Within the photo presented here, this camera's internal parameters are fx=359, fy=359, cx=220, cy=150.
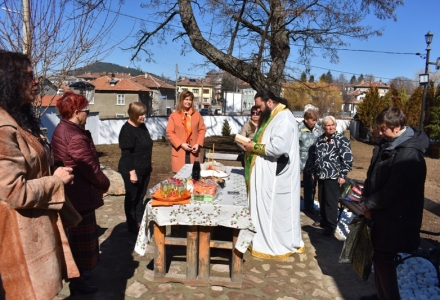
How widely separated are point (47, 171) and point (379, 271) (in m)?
2.64

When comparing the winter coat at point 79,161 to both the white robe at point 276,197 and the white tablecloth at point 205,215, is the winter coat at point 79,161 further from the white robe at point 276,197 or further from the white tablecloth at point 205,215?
the white robe at point 276,197

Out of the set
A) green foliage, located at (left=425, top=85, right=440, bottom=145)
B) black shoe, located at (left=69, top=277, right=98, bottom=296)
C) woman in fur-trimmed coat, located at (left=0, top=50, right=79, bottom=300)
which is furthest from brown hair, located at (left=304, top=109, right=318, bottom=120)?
green foliage, located at (left=425, top=85, right=440, bottom=145)

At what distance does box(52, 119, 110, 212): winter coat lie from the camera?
9.49ft

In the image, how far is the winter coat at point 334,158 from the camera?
4.68 m

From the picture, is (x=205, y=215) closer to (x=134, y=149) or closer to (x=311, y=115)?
(x=134, y=149)

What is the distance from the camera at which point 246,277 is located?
366 cm

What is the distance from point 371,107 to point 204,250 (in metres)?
22.5

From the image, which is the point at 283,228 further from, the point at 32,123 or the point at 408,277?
the point at 32,123

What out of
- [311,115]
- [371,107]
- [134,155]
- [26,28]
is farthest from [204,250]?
[371,107]

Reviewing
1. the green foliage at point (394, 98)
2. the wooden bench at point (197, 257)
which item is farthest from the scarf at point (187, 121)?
the green foliage at point (394, 98)

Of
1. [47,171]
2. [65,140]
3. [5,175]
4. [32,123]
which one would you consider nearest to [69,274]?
[47,171]

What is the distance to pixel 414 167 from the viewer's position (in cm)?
268

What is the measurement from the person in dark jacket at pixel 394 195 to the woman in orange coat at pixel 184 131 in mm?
2772

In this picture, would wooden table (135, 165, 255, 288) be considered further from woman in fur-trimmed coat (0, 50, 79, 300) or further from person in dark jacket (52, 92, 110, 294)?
woman in fur-trimmed coat (0, 50, 79, 300)
